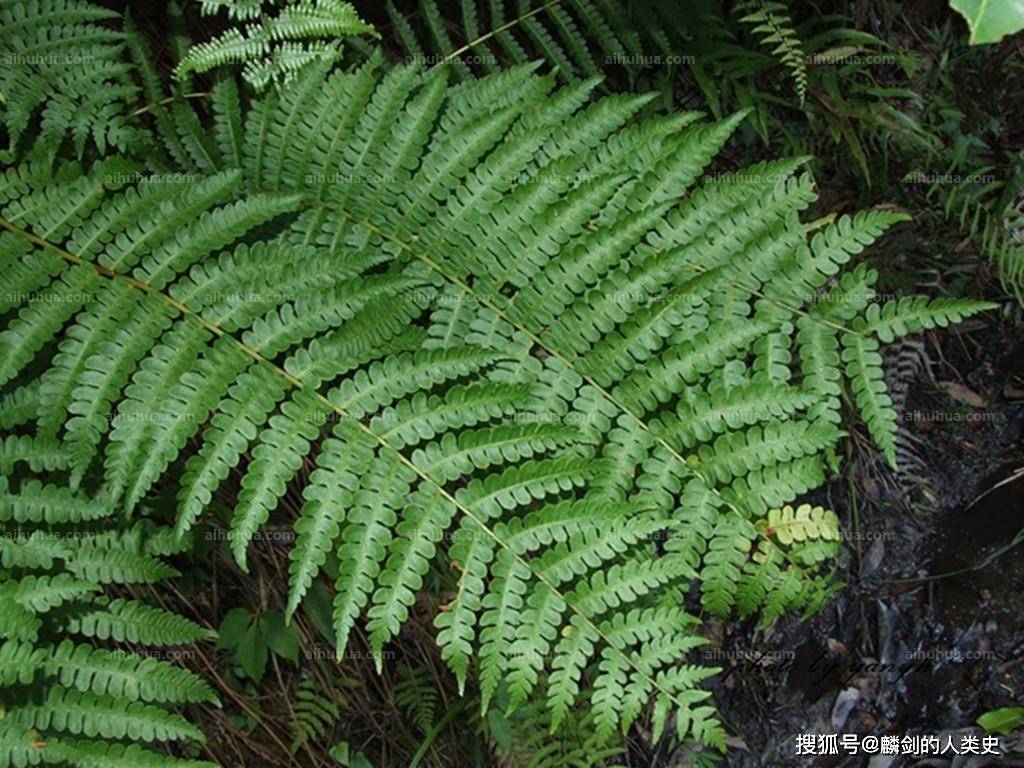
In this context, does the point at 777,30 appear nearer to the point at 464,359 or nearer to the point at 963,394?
the point at 464,359

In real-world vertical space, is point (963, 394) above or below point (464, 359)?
above

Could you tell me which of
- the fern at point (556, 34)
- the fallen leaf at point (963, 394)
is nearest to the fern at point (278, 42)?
the fern at point (556, 34)

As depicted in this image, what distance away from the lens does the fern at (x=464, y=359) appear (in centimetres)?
227

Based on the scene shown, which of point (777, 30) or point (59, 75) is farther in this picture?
point (777, 30)

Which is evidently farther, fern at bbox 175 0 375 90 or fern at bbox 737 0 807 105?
fern at bbox 737 0 807 105

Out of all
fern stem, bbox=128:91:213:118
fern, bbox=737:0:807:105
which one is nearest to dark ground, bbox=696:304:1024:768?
fern, bbox=737:0:807:105

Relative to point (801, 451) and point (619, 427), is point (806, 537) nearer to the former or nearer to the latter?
point (801, 451)

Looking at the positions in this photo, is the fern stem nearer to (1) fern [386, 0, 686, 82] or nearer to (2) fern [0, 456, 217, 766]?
(1) fern [386, 0, 686, 82]

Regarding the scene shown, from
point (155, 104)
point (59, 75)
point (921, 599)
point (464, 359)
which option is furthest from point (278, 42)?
point (921, 599)

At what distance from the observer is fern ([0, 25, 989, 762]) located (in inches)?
89.4

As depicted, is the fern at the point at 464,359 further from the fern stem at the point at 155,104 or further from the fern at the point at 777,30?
the fern at the point at 777,30

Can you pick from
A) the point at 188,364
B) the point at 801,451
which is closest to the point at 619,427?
Result: the point at 801,451

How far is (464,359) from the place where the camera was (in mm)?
2344

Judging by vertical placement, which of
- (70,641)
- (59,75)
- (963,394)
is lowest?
(70,641)
